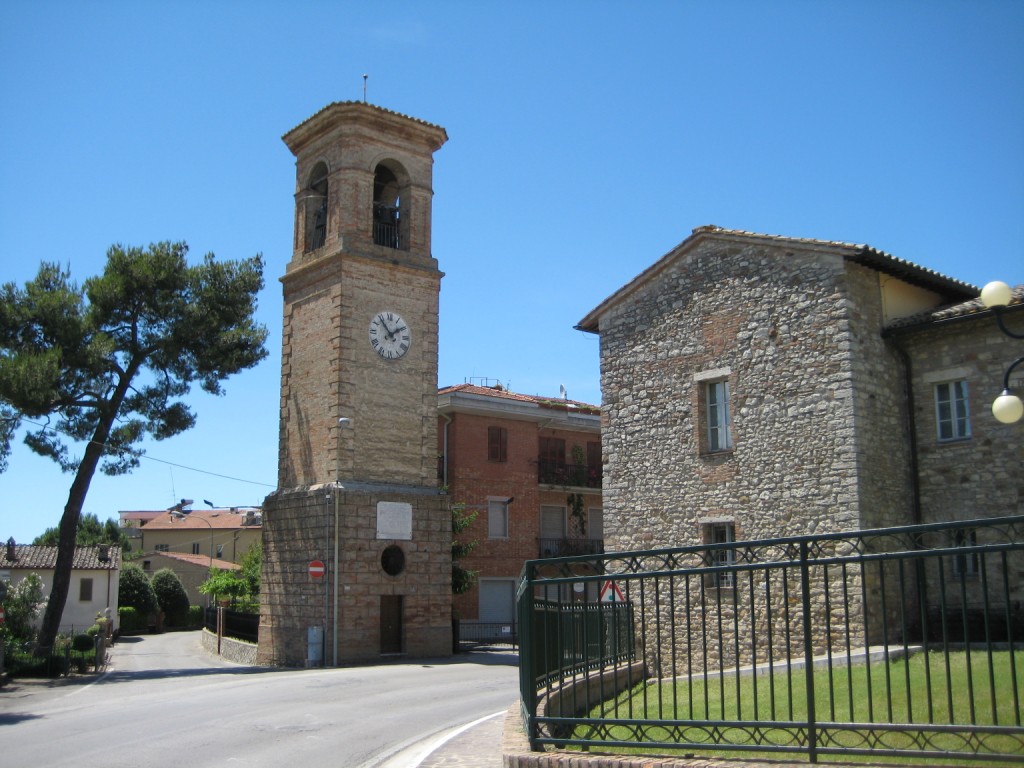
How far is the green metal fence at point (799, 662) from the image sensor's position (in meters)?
5.85

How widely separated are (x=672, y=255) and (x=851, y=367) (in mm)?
4587

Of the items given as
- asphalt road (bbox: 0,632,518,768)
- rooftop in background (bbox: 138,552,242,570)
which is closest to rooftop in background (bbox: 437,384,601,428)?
asphalt road (bbox: 0,632,518,768)

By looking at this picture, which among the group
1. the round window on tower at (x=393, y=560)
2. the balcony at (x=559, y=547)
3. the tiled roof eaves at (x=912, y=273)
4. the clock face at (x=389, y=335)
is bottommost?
the round window on tower at (x=393, y=560)

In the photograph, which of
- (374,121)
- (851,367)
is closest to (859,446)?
(851,367)

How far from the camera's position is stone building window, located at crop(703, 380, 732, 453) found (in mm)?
18812

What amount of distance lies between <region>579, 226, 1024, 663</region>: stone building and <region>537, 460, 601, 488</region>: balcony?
18.0 m

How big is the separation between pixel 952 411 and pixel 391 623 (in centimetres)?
1597

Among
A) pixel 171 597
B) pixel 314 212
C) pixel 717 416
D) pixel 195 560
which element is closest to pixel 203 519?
pixel 195 560

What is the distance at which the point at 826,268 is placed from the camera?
17500 millimetres

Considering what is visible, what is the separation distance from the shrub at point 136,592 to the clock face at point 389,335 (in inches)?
1208

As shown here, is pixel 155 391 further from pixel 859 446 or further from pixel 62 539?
pixel 859 446

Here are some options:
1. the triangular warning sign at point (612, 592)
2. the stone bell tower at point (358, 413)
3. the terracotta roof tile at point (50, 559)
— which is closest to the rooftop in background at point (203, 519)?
the terracotta roof tile at point (50, 559)

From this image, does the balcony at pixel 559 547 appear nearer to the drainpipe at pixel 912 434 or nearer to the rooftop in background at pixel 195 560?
the drainpipe at pixel 912 434

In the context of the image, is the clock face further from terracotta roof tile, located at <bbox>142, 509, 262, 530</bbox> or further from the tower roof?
terracotta roof tile, located at <bbox>142, 509, 262, 530</bbox>
